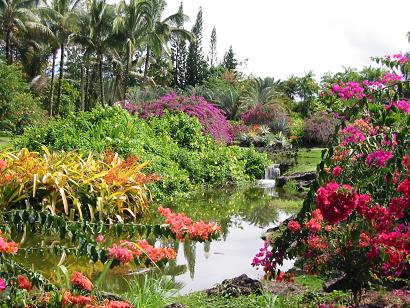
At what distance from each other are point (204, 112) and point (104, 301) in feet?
47.9

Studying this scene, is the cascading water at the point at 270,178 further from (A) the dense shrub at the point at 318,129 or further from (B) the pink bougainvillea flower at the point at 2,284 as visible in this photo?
(B) the pink bougainvillea flower at the point at 2,284

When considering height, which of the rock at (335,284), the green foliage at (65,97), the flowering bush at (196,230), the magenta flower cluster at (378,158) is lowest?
the rock at (335,284)

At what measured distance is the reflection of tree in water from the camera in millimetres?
6902

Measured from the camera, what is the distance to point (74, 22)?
1211 inches

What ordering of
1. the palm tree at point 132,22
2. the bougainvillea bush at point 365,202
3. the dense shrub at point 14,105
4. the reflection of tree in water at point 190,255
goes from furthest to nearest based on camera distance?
the palm tree at point 132,22
the dense shrub at point 14,105
the reflection of tree in water at point 190,255
the bougainvillea bush at point 365,202

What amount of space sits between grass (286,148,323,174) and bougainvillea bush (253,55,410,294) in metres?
13.2

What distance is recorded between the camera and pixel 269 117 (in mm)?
28594

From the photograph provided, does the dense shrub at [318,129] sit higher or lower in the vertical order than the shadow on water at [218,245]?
higher

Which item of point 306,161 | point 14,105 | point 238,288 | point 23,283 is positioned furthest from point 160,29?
point 23,283

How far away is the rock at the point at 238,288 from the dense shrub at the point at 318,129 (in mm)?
21268

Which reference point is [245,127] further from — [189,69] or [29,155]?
[189,69]

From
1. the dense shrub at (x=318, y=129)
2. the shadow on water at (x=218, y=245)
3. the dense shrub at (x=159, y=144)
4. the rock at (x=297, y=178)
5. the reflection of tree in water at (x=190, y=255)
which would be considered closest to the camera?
the shadow on water at (x=218, y=245)

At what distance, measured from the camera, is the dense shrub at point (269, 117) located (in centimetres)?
2806

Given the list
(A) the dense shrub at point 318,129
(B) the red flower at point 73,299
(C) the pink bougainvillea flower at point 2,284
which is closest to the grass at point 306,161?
(A) the dense shrub at point 318,129
